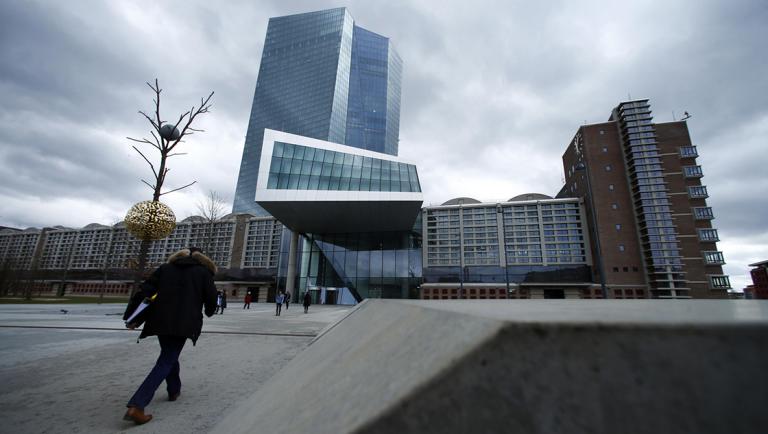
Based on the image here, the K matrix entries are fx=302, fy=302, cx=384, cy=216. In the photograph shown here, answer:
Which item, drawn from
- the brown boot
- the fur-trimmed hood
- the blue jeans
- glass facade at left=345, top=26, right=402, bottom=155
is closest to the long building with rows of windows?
the fur-trimmed hood

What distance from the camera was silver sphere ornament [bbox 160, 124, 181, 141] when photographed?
24.5ft

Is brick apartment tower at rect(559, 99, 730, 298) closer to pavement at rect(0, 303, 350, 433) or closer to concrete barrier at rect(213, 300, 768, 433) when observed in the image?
pavement at rect(0, 303, 350, 433)

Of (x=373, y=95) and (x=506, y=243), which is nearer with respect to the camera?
(x=506, y=243)

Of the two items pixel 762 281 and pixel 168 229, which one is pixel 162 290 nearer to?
pixel 168 229

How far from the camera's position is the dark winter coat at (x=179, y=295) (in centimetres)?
275

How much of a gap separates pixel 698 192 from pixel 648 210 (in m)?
7.97

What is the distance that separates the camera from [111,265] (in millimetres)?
56281

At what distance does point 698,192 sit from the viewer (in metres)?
38.3

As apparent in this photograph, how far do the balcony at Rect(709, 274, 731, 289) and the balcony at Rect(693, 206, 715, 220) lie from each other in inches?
280

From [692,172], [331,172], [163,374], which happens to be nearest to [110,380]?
[163,374]

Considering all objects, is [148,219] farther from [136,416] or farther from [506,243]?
[506,243]

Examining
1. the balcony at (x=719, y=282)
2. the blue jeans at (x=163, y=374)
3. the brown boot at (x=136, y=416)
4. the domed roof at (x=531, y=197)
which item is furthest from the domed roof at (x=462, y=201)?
the brown boot at (x=136, y=416)

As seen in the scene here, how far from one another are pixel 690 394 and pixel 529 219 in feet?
139

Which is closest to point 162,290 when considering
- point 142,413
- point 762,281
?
point 142,413
